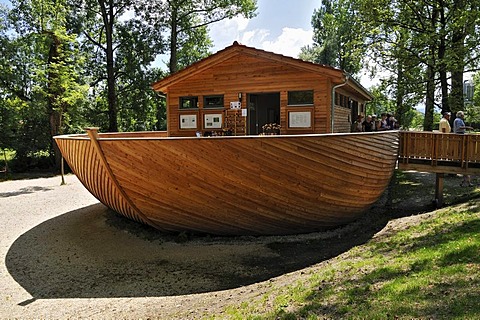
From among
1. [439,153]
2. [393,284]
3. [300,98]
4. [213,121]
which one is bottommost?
[393,284]

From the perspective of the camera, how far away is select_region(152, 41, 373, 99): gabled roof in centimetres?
1045

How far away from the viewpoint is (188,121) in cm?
1271

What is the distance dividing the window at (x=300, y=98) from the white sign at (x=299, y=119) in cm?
29

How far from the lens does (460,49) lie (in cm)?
1371

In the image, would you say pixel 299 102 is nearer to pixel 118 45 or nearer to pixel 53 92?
pixel 53 92

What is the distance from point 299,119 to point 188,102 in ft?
13.7

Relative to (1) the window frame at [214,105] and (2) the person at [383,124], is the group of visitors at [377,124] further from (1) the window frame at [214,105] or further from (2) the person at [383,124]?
(1) the window frame at [214,105]

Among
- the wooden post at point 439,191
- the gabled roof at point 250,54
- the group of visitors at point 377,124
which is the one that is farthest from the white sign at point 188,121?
the wooden post at point 439,191

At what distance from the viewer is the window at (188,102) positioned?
1262 cm

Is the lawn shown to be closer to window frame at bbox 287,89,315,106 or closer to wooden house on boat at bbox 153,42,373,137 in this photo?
wooden house on boat at bbox 153,42,373,137

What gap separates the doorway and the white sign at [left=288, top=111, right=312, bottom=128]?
1.63m

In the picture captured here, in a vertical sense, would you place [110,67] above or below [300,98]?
above

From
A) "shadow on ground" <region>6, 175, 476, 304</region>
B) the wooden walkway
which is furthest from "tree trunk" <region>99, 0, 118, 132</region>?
the wooden walkway

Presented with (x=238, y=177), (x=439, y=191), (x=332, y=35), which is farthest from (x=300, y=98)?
(x=332, y=35)
